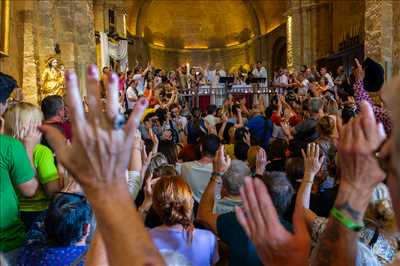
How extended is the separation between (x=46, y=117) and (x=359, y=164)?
11.4 feet

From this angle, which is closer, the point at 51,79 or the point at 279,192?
the point at 279,192

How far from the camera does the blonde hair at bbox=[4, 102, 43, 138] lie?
3.29 m

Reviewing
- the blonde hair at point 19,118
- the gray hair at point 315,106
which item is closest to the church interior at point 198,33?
Answer: the gray hair at point 315,106

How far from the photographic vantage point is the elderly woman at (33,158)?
331 centimetres

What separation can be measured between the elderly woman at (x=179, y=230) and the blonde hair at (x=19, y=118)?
1.05 metres

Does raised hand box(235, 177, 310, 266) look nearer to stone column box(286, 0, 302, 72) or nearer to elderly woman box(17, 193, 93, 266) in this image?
elderly woman box(17, 193, 93, 266)

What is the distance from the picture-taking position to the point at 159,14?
114ft

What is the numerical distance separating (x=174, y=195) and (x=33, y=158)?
1.18 m

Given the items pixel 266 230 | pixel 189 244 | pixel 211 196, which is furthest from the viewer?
pixel 211 196

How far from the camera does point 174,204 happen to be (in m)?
2.75

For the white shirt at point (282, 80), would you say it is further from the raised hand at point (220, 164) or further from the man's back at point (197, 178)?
the raised hand at point (220, 164)

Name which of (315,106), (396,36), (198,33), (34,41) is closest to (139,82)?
(34,41)

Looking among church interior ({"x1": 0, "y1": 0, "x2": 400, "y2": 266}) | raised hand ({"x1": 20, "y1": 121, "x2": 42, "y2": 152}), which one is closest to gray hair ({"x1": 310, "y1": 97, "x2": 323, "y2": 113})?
church interior ({"x1": 0, "y1": 0, "x2": 400, "y2": 266})

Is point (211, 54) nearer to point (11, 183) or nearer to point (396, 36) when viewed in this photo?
point (396, 36)
